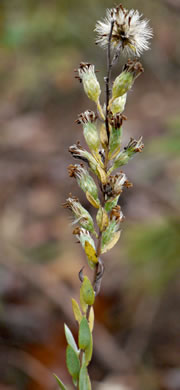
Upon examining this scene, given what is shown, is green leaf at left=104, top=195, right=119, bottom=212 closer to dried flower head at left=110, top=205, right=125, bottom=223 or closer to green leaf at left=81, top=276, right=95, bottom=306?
dried flower head at left=110, top=205, right=125, bottom=223

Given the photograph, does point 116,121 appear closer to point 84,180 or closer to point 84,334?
point 84,180

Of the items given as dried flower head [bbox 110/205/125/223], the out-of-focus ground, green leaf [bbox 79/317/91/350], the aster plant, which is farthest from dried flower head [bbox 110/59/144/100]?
green leaf [bbox 79/317/91/350]

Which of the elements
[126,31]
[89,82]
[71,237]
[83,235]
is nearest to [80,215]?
[83,235]

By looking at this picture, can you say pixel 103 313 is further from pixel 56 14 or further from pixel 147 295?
pixel 56 14

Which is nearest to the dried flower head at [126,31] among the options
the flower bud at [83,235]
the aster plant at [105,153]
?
the aster plant at [105,153]

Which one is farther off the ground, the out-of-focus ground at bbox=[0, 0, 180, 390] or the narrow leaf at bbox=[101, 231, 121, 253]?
the out-of-focus ground at bbox=[0, 0, 180, 390]

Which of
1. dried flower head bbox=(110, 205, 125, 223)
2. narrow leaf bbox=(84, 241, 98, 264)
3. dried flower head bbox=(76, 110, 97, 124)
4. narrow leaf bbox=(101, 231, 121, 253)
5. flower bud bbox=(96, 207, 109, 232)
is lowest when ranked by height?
narrow leaf bbox=(84, 241, 98, 264)
